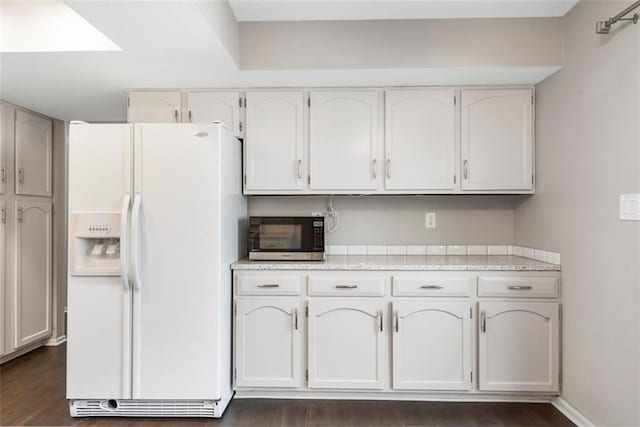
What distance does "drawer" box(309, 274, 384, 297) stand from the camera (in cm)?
239

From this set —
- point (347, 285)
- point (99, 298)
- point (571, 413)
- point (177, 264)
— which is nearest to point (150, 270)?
point (177, 264)

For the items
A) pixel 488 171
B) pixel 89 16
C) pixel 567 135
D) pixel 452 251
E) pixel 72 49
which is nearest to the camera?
pixel 89 16

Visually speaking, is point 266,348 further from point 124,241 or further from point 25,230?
point 25,230

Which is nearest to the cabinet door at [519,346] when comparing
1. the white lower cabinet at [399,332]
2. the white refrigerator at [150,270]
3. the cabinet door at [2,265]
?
the white lower cabinet at [399,332]

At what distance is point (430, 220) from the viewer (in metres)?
2.97

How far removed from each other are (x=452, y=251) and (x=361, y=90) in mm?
1369

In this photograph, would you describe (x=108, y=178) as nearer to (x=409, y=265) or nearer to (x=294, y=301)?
(x=294, y=301)

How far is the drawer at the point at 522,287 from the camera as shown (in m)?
2.35

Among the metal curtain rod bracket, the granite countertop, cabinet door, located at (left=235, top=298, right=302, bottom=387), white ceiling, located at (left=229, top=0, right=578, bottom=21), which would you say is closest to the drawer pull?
the granite countertop

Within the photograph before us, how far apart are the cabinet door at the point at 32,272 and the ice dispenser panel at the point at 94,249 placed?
1.29 m

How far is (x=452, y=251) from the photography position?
2945mm

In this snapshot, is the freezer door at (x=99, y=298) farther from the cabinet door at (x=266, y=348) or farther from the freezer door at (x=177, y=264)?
the cabinet door at (x=266, y=348)

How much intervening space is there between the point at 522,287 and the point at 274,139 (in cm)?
184

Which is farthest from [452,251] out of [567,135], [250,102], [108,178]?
[108,178]
